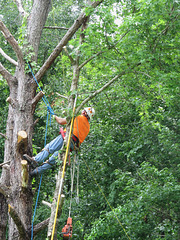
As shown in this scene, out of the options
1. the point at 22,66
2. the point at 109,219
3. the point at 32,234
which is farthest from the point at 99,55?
the point at 109,219

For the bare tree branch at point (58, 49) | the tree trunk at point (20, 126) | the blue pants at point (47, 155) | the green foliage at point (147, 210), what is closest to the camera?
the tree trunk at point (20, 126)

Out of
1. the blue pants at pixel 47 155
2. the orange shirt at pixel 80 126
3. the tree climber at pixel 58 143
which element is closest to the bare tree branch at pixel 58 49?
the tree climber at pixel 58 143

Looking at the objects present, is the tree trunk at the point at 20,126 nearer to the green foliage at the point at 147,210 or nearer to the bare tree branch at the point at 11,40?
the bare tree branch at the point at 11,40

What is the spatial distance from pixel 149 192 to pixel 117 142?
196 centimetres

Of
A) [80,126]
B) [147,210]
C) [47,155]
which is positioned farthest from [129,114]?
[47,155]

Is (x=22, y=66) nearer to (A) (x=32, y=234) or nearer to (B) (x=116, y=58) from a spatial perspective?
(B) (x=116, y=58)

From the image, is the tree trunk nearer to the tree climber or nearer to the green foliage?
the tree climber

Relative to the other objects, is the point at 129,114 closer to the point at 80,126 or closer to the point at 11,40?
the point at 80,126

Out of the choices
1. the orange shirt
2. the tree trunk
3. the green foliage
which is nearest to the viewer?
the tree trunk

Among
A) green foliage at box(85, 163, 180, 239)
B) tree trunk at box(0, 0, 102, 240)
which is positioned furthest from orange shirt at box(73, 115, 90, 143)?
green foliage at box(85, 163, 180, 239)

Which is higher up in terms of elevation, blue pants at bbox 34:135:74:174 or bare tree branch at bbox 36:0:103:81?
bare tree branch at bbox 36:0:103:81

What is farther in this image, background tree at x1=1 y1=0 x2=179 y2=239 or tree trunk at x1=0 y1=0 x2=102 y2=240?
background tree at x1=1 y1=0 x2=179 y2=239

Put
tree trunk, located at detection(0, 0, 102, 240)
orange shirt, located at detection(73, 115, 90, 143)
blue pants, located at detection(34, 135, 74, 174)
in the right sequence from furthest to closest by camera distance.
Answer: orange shirt, located at detection(73, 115, 90, 143) < blue pants, located at detection(34, 135, 74, 174) < tree trunk, located at detection(0, 0, 102, 240)

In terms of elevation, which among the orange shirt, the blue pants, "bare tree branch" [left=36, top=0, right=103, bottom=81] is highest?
"bare tree branch" [left=36, top=0, right=103, bottom=81]
